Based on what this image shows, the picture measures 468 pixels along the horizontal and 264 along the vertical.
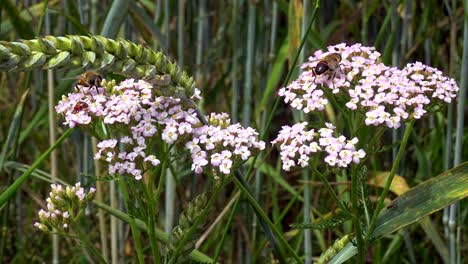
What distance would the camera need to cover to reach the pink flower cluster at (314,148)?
112cm

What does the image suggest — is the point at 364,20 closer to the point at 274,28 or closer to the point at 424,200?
the point at 274,28

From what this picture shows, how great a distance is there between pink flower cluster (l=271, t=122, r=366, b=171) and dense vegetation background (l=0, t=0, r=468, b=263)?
450mm

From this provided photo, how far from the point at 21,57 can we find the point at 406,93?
1.92ft

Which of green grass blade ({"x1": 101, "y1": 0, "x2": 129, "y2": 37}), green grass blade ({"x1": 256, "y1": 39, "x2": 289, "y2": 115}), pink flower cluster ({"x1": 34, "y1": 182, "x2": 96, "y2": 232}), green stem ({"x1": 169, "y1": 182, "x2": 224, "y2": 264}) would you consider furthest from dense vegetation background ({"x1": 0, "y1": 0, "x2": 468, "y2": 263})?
green stem ({"x1": 169, "y1": 182, "x2": 224, "y2": 264})

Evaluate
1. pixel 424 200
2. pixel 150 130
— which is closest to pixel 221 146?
pixel 150 130

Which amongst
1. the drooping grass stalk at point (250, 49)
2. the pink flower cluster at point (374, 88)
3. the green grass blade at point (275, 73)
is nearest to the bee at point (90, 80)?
the pink flower cluster at point (374, 88)

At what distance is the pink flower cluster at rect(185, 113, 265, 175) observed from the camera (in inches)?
43.0

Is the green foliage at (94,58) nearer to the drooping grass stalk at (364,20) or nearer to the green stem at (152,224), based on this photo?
the green stem at (152,224)

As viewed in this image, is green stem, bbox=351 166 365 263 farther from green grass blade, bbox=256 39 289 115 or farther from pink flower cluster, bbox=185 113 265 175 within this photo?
green grass blade, bbox=256 39 289 115

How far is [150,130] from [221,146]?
0.11m

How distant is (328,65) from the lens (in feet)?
4.02

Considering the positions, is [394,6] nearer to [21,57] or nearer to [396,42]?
[396,42]

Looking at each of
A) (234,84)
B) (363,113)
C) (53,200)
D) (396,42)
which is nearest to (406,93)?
(363,113)

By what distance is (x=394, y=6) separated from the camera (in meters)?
1.75
